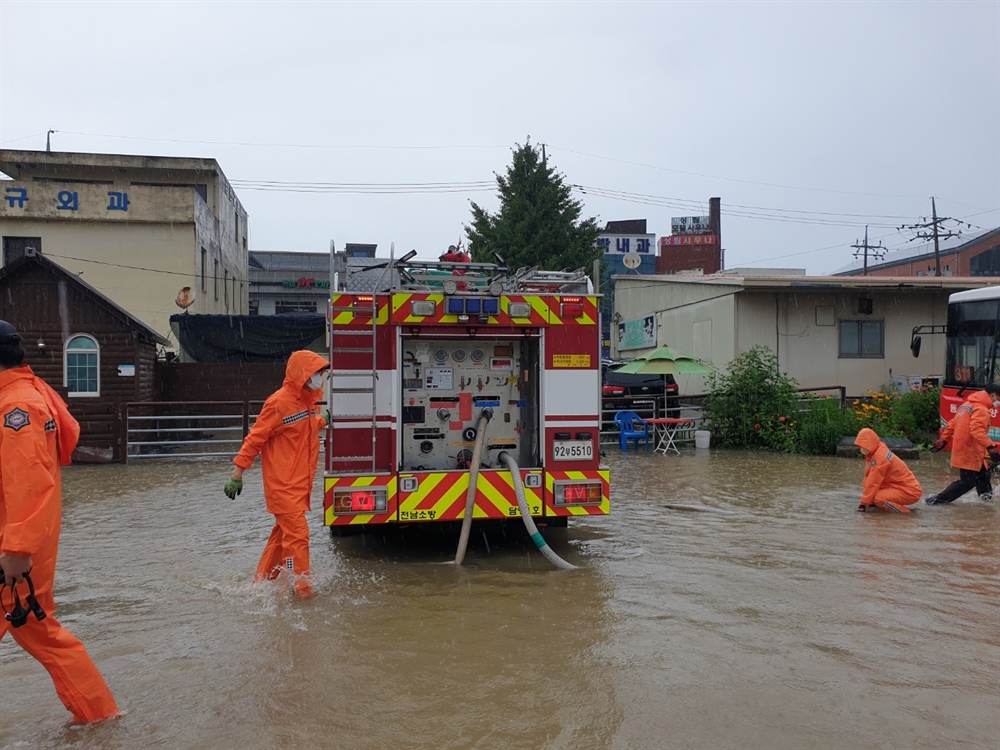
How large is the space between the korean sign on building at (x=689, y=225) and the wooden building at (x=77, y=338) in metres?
47.1

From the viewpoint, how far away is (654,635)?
5695 mm

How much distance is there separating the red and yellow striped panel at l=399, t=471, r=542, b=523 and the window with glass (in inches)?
644

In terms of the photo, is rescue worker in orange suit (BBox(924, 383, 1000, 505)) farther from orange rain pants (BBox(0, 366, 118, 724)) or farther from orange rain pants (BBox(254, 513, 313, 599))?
orange rain pants (BBox(0, 366, 118, 724))

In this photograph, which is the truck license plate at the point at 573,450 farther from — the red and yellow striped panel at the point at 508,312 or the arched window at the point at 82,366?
the arched window at the point at 82,366

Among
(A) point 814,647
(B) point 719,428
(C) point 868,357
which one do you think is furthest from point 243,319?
(A) point 814,647

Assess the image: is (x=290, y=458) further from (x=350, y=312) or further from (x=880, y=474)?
(x=880, y=474)

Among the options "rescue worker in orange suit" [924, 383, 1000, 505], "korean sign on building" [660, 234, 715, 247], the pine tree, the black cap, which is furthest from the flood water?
"korean sign on building" [660, 234, 715, 247]

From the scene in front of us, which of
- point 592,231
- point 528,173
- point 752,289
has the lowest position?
point 752,289

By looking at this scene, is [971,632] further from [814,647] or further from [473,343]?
[473,343]

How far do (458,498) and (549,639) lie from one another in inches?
82.3

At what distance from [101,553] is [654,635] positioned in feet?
18.3

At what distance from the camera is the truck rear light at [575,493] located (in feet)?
25.0

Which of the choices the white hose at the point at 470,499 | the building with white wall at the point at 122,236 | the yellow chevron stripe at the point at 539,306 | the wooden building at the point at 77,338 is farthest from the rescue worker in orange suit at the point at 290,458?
the building with white wall at the point at 122,236

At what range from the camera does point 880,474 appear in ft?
33.9
